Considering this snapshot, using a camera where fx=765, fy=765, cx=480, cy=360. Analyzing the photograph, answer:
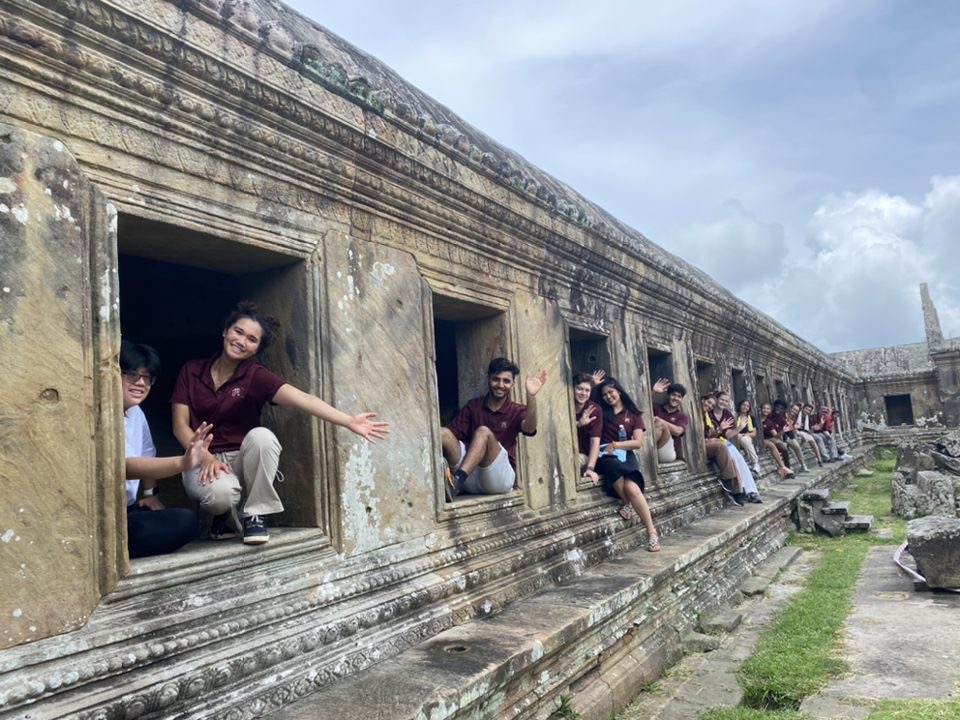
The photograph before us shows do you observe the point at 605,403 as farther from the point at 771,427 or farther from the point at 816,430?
the point at 816,430

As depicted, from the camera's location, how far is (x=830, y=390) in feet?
70.3

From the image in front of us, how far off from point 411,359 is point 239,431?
1.05 meters

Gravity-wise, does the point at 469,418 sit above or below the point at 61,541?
above

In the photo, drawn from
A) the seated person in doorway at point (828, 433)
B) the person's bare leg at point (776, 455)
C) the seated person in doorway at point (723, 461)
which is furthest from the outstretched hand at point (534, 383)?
the seated person in doorway at point (828, 433)

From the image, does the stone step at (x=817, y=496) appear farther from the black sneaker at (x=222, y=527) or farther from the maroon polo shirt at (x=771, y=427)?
the black sneaker at (x=222, y=527)

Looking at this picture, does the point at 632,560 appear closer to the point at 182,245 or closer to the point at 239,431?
the point at 239,431

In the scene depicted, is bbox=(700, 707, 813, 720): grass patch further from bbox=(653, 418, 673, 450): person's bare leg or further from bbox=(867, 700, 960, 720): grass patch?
bbox=(653, 418, 673, 450): person's bare leg

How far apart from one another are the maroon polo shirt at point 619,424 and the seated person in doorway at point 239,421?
130 inches

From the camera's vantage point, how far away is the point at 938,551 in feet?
19.7

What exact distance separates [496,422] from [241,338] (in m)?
2.06

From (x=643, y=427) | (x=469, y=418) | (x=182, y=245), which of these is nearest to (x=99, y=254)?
(x=182, y=245)

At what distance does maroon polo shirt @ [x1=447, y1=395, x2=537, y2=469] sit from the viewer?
4.84 m

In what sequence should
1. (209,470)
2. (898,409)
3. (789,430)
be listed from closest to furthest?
(209,470), (789,430), (898,409)

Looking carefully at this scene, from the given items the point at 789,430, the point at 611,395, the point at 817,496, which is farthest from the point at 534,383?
the point at 789,430
